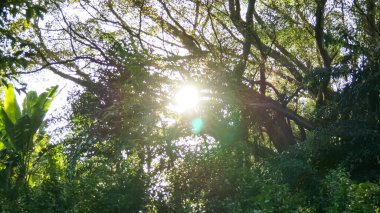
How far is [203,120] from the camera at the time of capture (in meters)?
9.94

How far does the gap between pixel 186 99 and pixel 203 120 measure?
69 cm

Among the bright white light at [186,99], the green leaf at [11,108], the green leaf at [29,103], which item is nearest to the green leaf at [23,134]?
the green leaf at [11,108]

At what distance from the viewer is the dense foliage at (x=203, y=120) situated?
20.3 feet

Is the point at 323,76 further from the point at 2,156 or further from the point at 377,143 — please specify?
the point at 2,156

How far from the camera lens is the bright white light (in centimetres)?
1011

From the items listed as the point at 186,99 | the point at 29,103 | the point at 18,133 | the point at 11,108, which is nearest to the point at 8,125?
the point at 18,133

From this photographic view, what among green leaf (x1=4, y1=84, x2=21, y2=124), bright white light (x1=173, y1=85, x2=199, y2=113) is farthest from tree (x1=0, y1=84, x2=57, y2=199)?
bright white light (x1=173, y1=85, x2=199, y2=113)

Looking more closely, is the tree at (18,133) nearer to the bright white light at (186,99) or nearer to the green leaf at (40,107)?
the green leaf at (40,107)

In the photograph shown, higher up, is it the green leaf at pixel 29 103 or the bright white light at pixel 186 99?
the green leaf at pixel 29 103

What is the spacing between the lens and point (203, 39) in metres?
12.0

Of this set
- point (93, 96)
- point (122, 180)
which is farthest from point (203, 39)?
point (122, 180)

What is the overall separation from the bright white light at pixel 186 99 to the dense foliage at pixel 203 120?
0.15ft

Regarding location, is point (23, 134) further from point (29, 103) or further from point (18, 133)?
point (29, 103)

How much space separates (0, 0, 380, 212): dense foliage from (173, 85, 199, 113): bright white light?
5cm
